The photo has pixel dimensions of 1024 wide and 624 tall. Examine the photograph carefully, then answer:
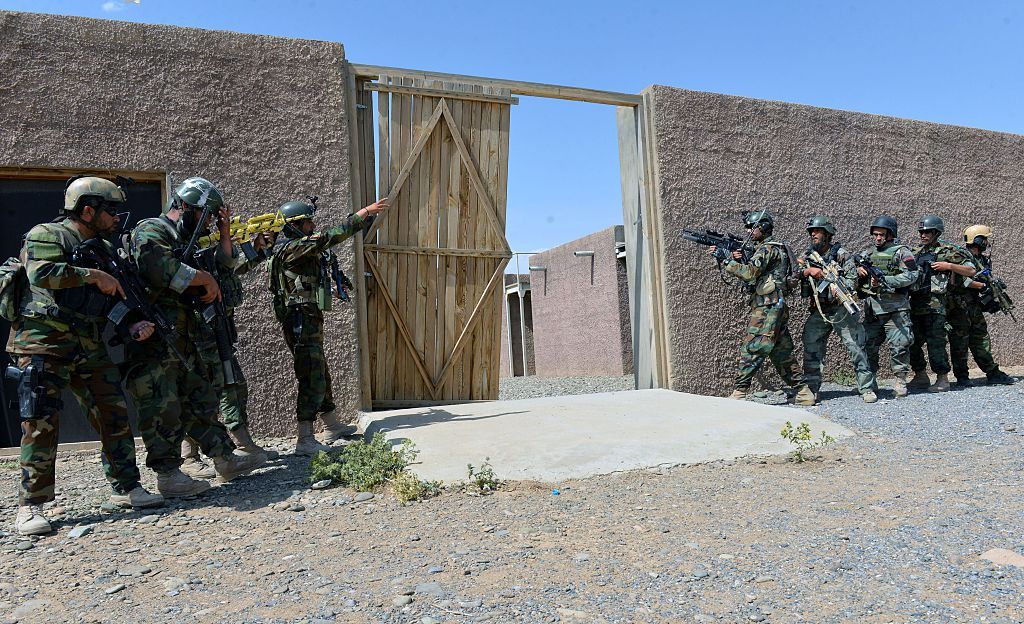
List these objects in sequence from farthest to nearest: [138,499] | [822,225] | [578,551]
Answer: [822,225] < [138,499] < [578,551]

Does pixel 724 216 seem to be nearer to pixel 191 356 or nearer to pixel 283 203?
pixel 283 203

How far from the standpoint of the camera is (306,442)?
16.2 ft

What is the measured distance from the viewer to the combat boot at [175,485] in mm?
3857

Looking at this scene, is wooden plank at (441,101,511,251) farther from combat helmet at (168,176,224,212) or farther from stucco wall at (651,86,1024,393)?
combat helmet at (168,176,224,212)

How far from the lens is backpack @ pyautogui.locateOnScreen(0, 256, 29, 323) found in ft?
11.4

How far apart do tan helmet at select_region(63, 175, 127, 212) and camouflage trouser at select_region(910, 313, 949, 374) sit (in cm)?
698

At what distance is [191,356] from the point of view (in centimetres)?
410

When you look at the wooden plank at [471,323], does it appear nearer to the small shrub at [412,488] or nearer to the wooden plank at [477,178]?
the wooden plank at [477,178]

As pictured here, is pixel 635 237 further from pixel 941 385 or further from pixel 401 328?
pixel 941 385

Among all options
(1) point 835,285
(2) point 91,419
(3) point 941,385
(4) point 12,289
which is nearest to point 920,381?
(3) point 941,385

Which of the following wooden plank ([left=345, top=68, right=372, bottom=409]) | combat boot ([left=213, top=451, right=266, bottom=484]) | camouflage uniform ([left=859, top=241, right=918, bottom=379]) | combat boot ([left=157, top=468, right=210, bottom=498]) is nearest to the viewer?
combat boot ([left=157, top=468, right=210, bottom=498])

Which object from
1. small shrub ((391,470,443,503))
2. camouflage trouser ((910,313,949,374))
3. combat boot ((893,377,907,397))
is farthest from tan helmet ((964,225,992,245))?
small shrub ((391,470,443,503))

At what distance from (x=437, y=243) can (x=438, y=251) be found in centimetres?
8

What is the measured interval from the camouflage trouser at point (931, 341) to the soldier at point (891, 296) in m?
0.42
